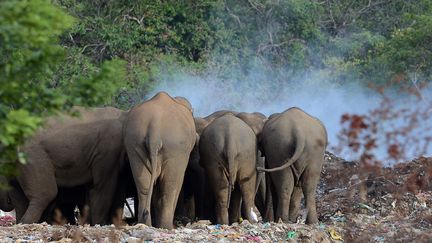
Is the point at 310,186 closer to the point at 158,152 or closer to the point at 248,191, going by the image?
the point at 248,191

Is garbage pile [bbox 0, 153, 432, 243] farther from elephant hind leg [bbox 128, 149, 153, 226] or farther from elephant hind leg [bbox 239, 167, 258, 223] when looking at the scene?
elephant hind leg [bbox 239, 167, 258, 223]

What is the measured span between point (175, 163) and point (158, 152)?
373mm

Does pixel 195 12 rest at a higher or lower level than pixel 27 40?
lower

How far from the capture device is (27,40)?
7.57m

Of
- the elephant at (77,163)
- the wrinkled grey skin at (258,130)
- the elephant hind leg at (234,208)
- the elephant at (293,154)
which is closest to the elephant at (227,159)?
the elephant at (293,154)

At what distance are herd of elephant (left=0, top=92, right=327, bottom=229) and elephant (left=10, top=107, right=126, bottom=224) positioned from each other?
0.01 metres

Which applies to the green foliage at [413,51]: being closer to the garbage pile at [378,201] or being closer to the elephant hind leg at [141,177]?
the garbage pile at [378,201]

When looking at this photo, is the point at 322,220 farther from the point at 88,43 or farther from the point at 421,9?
the point at 421,9

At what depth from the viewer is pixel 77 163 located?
16875mm

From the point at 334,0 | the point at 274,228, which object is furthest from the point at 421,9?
the point at 274,228

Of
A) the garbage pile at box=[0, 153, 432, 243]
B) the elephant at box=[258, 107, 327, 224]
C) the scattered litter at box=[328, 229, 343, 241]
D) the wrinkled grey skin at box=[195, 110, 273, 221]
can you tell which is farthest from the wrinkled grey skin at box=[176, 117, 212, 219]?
the scattered litter at box=[328, 229, 343, 241]

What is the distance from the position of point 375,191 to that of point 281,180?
293cm

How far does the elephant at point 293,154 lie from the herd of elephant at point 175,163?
12 mm

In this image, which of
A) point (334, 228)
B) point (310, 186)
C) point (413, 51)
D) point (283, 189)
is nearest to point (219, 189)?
point (283, 189)
